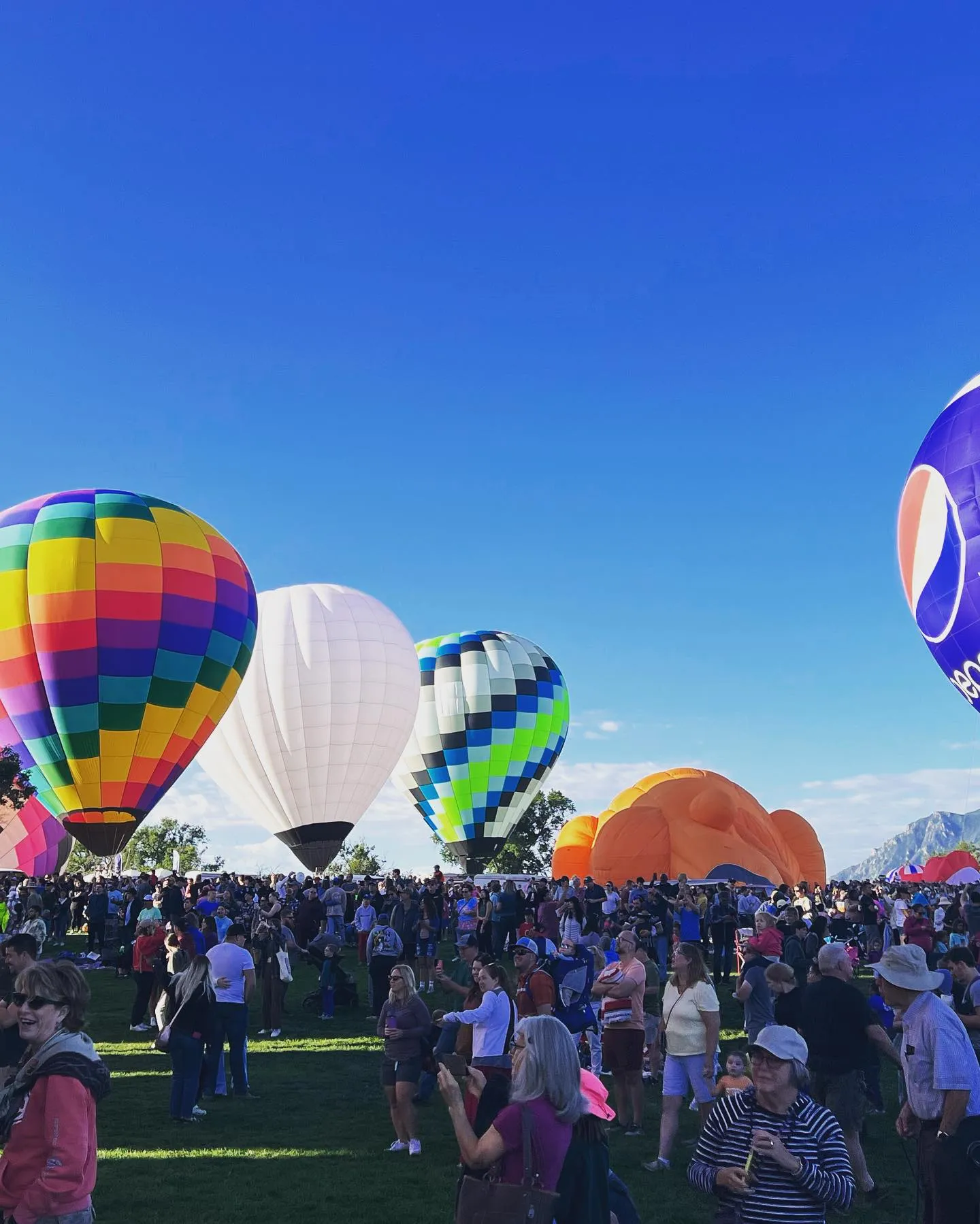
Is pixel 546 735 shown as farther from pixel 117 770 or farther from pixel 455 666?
pixel 117 770

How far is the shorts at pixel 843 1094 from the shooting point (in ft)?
25.2

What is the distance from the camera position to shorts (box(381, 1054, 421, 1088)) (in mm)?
8938

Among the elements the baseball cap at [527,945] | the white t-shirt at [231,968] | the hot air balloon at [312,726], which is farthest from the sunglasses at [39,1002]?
the hot air balloon at [312,726]

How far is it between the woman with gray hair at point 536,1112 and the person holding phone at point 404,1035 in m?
4.93

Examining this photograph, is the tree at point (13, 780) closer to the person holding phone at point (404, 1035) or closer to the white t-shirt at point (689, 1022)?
the person holding phone at point (404, 1035)

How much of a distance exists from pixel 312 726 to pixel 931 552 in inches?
859

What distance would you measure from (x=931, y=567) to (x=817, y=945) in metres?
10.0

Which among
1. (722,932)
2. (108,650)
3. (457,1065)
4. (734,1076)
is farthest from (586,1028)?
(108,650)

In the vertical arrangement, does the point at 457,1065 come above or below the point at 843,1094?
above

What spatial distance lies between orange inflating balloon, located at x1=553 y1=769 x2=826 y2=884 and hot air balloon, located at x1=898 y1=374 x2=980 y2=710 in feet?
47.4

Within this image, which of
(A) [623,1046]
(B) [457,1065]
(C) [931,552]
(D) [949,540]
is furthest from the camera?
(C) [931,552]

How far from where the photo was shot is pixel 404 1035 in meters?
8.90

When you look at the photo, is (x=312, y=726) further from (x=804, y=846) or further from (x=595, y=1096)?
(x=595, y=1096)

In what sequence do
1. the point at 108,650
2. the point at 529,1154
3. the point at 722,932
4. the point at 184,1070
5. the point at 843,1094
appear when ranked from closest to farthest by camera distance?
the point at 529,1154, the point at 843,1094, the point at 184,1070, the point at 722,932, the point at 108,650
